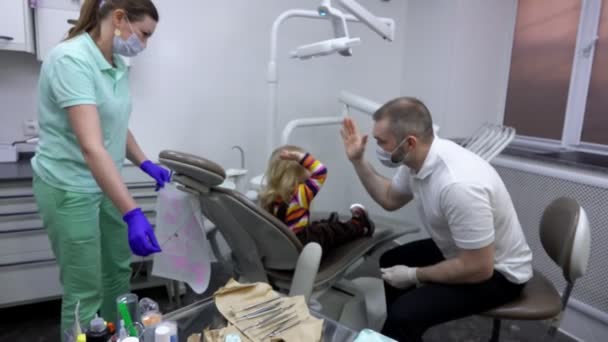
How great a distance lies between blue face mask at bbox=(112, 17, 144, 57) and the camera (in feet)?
4.37

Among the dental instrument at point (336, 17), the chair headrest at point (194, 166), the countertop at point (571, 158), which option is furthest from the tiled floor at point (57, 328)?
Result: the dental instrument at point (336, 17)

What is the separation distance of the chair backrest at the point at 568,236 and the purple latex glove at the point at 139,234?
50.7 inches

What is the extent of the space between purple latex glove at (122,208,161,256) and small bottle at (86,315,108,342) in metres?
0.36

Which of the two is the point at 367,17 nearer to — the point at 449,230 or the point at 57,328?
the point at 449,230

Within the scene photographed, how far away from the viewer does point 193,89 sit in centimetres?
254

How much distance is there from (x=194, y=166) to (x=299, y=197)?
22.5 inches

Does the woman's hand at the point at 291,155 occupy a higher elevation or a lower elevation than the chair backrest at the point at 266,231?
higher

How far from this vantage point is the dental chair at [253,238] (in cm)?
124

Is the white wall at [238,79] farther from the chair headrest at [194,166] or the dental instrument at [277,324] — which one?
the dental instrument at [277,324]

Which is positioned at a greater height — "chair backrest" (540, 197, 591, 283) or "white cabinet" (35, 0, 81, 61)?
"white cabinet" (35, 0, 81, 61)

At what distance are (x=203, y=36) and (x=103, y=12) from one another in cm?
124

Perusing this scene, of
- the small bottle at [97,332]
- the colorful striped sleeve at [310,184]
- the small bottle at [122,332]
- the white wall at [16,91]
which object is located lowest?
the small bottle at [122,332]

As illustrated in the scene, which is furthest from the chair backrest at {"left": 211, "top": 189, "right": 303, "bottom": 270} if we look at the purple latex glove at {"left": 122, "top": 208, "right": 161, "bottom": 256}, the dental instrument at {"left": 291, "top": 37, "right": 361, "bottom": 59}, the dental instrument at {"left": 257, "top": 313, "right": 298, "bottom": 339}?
the dental instrument at {"left": 291, "top": 37, "right": 361, "bottom": 59}

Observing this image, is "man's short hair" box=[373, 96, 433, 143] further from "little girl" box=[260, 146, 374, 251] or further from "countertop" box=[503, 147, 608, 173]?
"countertop" box=[503, 147, 608, 173]
